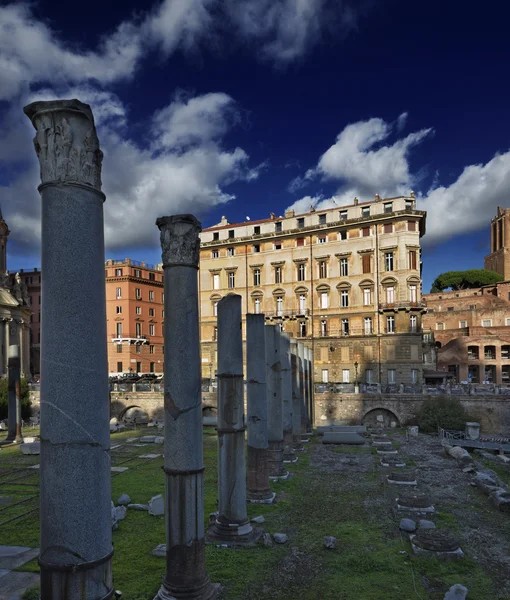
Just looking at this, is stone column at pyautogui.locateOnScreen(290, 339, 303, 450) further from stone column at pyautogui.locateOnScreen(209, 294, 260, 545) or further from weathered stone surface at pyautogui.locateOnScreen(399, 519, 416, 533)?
stone column at pyautogui.locateOnScreen(209, 294, 260, 545)

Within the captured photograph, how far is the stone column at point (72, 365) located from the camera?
13.0 feet

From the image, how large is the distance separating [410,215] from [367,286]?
255 inches

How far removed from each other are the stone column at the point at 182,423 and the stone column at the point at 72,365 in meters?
3.22

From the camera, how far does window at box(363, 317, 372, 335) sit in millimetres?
41956

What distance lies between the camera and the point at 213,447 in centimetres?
2595

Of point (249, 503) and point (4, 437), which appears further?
point (4, 437)

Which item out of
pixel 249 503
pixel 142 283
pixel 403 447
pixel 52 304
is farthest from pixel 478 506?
pixel 142 283

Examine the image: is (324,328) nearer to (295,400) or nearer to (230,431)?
(295,400)

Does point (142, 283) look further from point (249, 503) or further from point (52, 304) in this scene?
point (52, 304)

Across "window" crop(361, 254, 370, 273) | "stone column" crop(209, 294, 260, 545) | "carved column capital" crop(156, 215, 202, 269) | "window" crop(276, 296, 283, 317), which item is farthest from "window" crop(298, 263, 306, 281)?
"carved column capital" crop(156, 215, 202, 269)

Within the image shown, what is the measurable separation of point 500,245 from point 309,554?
80.6 metres

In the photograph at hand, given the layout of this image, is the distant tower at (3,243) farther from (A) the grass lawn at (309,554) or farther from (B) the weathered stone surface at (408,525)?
(B) the weathered stone surface at (408,525)

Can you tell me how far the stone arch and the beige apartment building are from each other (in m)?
5.90

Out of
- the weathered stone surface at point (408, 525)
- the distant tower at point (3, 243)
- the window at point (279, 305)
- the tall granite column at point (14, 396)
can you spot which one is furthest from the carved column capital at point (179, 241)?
the distant tower at point (3, 243)
